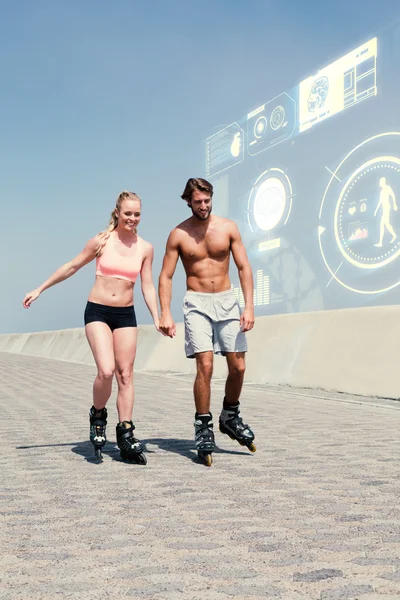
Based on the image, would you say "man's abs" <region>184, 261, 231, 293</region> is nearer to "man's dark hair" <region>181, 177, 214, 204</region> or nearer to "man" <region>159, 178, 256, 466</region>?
"man" <region>159, 178, 256, 466</region>

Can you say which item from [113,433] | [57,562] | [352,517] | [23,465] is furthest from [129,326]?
[57,562]

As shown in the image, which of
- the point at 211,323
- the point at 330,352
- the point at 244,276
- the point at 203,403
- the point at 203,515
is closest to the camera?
the point at 203,515

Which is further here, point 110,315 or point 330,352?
point 330,352

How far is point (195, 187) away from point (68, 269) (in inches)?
45.2

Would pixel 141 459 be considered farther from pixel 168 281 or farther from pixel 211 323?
pixel 168 281

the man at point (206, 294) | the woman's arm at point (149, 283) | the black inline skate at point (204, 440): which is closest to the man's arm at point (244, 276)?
the man at point (206, 294)

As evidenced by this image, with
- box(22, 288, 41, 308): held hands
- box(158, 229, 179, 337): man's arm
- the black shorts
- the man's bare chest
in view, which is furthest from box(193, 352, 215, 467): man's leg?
box(22, 288, 41, 308): held hands

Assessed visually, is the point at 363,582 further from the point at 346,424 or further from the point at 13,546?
the point at 346,424

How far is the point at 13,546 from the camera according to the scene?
339cm

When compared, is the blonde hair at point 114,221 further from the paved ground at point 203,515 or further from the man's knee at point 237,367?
the paved ground at point 203,515

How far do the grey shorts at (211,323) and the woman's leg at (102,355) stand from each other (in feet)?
1.94

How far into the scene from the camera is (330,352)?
11516 mm

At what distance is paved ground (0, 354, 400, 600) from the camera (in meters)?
2.88

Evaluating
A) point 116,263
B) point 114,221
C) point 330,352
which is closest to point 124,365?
point 116,263
